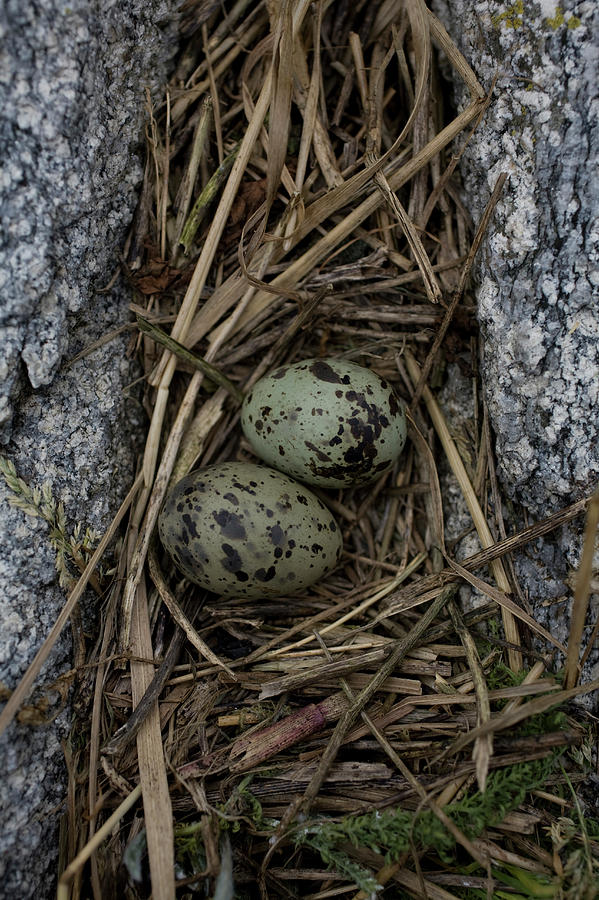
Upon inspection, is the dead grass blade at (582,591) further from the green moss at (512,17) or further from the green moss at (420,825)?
the green moss at (512,17)

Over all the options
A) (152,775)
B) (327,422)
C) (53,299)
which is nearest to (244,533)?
(327,422)

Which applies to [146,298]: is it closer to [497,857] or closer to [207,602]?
[207,602]

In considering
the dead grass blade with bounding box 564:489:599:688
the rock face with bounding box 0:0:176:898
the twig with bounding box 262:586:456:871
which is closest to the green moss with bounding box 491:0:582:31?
the rock face with bounding box 0:0:176:898

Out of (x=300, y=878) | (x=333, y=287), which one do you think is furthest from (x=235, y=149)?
(x=300, y=878)

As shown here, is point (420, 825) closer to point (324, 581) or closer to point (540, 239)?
point (324, 581)

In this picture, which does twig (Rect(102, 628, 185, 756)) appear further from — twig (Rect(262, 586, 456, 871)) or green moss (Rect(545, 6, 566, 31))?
green moss (Rect(545, 6, 566, 31))
